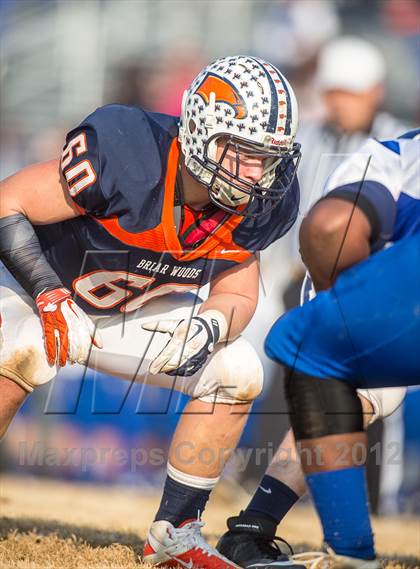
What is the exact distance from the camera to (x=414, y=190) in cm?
236

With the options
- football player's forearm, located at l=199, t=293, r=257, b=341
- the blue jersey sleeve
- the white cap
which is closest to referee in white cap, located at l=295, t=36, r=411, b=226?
the white cap

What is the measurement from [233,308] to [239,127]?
0.63 meters

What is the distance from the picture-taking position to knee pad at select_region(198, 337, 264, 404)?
3.16 m

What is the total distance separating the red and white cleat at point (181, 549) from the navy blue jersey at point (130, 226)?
814 millimetres

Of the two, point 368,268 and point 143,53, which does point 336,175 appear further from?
point 143,53

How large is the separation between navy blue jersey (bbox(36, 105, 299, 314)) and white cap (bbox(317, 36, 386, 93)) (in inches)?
109

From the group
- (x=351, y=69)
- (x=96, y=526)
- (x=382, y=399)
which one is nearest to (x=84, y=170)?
(x=382, y=399)

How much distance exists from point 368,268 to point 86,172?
3.60 feet

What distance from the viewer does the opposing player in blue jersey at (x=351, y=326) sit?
2266 millimetres

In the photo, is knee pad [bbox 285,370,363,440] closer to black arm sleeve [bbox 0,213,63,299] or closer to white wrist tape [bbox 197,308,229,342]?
white wrist tape [bbox 197,308,229,342]

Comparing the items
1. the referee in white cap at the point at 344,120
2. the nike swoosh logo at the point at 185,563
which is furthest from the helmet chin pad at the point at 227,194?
the referee in white cap at the point at 344,120

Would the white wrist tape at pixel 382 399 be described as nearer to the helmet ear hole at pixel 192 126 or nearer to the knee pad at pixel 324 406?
the knee pad at pixel 324 406

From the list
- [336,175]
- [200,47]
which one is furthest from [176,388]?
[200,47]

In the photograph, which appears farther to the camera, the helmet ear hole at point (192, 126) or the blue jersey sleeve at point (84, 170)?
the helmet ear hole at point (192, 126)
